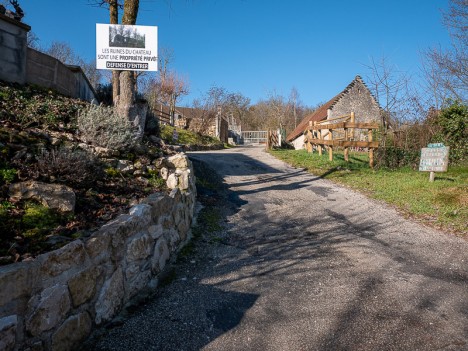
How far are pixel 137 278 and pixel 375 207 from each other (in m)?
6.01

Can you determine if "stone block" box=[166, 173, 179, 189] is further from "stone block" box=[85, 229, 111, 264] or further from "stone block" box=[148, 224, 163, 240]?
"stone block" box=[85, 229, 111, 264]

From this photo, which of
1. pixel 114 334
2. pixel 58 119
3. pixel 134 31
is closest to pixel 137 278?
pixel 114 334

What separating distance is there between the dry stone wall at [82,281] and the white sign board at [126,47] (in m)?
3.22

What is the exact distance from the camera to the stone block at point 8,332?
1.96 metres

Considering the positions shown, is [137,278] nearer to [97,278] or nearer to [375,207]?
[97,278]

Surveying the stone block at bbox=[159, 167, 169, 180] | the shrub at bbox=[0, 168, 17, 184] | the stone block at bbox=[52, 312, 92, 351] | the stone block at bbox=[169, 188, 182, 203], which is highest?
the shrub at bbox=[0, 168, 17, 184]

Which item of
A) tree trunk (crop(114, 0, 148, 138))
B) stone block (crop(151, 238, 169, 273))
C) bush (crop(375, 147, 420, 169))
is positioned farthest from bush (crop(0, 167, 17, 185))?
bush (crop(375, 147, 420, 169))

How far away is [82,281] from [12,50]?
7.10 metres

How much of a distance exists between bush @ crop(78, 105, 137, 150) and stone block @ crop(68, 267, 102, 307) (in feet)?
9.74

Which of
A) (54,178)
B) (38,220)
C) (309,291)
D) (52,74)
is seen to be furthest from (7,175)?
(52,74)

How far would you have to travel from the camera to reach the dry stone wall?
208 cm

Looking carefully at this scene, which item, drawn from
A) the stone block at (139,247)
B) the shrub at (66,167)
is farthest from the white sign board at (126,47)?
the stone block at (139,247)

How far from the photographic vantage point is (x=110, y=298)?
2951mm

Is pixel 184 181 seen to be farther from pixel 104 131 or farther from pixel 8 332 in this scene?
pixel 8 332
